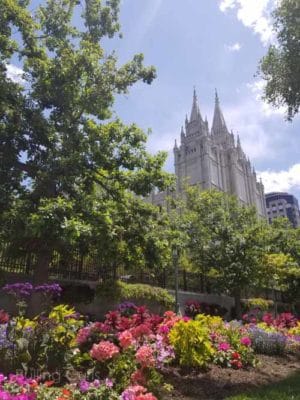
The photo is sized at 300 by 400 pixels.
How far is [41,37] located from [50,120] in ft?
10.9

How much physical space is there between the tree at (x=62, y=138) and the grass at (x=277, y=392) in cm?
572

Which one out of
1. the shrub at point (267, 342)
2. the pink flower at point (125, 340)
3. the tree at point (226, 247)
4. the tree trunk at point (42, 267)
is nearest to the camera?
the pink flower at point (125, 340)

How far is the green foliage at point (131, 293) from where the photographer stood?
13.8 m

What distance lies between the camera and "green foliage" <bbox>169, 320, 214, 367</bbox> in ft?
24.8

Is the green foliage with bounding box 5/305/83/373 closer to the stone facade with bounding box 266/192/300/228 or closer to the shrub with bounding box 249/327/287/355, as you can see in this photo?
the shrub with bounding box 249/327/287/355

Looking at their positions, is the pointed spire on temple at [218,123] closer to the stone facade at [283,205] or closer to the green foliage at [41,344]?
the stone facade at [283,205]

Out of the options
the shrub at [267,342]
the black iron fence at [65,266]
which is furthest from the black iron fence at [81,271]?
the shrub at [267,342]

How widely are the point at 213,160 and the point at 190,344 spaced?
268 ft

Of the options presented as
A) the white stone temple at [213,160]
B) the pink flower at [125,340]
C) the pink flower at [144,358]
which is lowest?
the pink flower at [144,358]

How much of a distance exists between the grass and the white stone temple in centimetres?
7213

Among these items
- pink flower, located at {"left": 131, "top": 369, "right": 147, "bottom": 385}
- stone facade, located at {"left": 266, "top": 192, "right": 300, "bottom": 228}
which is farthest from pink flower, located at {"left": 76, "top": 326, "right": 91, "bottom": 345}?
stone facade, located at {"left": 266, "top": 192, "right": 300, "bottom": 228}

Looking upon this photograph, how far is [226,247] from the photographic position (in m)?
20.9

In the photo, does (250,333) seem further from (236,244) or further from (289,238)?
(289,238)

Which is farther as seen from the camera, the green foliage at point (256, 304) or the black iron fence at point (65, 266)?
the green foliage at point (256, 304)
